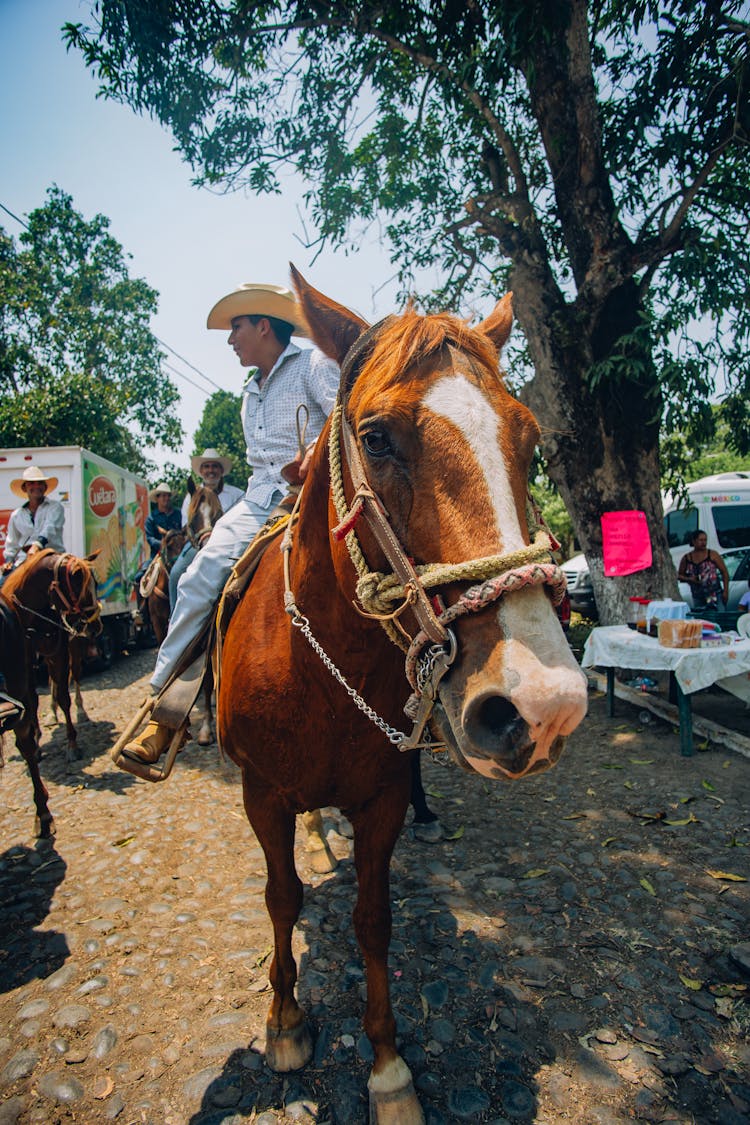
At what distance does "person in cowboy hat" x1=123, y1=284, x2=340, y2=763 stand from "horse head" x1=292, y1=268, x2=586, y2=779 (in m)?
1.31

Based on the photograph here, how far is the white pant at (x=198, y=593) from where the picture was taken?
3.04 m

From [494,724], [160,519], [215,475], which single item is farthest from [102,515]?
[494,724]

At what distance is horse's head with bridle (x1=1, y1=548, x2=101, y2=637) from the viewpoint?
21.0 ft

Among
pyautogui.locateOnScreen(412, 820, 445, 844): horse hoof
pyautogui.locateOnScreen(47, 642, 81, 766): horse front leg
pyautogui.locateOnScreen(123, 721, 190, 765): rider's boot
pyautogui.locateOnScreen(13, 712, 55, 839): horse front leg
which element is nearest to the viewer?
pyautogui.locateOnScreen(123, 721, 190, 765): rider's boot

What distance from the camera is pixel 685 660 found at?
5672 mm

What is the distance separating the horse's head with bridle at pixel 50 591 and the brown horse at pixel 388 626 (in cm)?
460

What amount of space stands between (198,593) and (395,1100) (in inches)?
88.5

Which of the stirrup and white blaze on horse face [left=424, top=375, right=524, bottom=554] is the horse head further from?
the stirrup

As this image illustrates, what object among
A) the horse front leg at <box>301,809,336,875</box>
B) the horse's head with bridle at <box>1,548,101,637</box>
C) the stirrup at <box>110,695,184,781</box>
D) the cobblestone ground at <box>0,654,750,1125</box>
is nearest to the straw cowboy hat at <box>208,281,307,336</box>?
the stirrup at <box>110,695,184,781</box>

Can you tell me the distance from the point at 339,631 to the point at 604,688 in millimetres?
7274

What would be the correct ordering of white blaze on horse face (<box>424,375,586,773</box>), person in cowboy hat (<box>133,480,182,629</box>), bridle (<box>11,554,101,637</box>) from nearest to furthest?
white blaze on horse face (<box>424,375,586,773</box>)
bridle (<box>11,554,101,637</box>)
person in cowboy hat (<box>133,480,182,629</box>)

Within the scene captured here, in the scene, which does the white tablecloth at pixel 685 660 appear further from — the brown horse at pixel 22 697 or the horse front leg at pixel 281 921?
the brown horse at pixel 22 697

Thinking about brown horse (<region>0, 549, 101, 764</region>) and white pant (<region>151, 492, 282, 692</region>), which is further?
brown horse (<region>0, 549, 101, 764</region>)

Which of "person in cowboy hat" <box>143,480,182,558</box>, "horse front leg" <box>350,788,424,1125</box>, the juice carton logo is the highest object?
the juice carton logo
